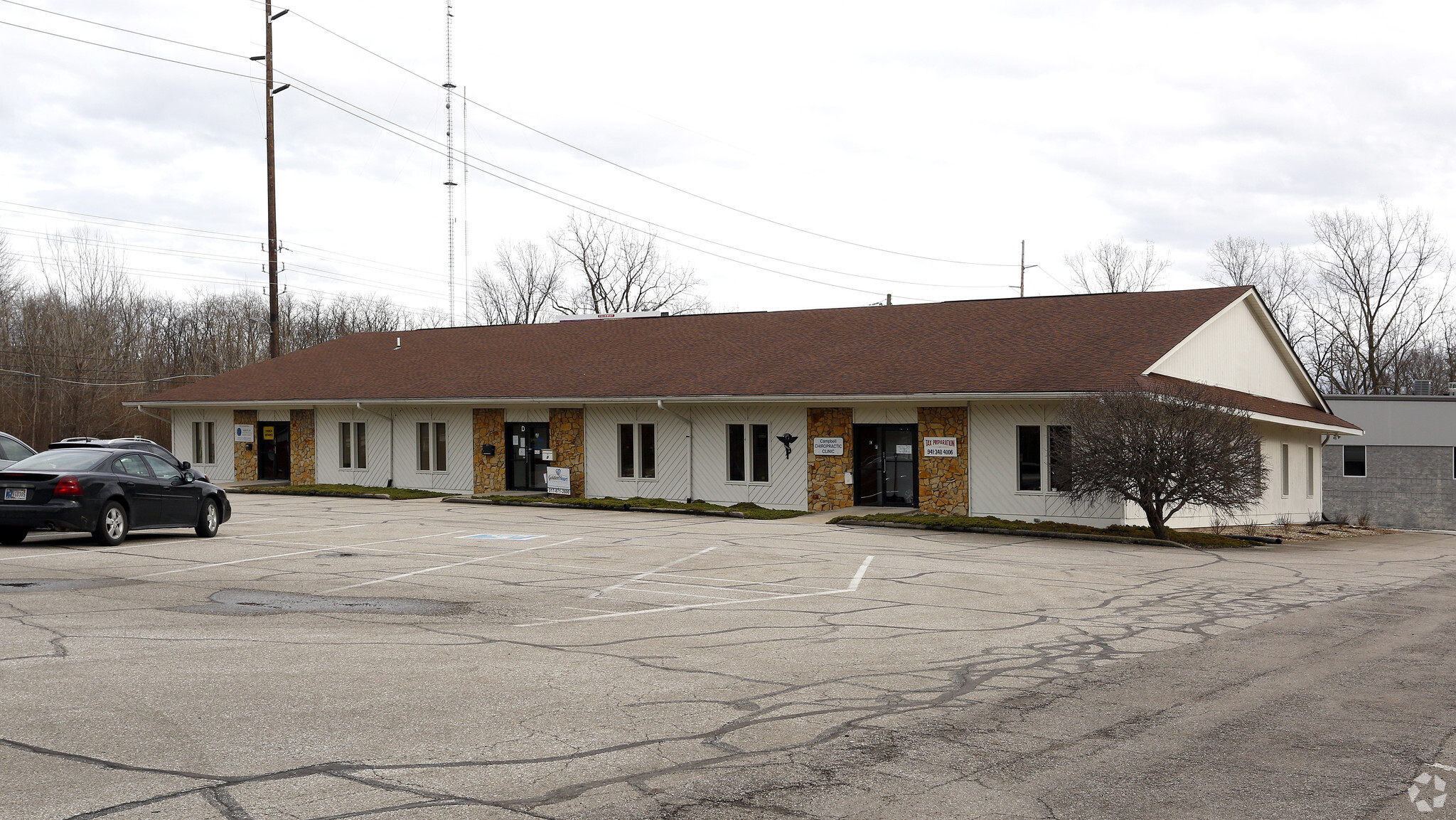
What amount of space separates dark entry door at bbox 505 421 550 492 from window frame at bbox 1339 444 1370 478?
28990 mm

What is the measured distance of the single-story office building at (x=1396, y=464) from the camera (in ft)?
127

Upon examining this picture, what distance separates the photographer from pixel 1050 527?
21.5 m

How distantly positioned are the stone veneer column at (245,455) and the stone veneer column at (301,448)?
5.35 feet

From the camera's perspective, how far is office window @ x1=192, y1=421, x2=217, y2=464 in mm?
37438

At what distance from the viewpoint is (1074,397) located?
21.5 m

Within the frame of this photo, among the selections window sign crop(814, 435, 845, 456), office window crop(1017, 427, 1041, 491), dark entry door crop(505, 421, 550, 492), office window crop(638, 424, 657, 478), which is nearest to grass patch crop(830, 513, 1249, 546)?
office window crop(1017, 427, 1041, 491)

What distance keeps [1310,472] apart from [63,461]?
32585 mm

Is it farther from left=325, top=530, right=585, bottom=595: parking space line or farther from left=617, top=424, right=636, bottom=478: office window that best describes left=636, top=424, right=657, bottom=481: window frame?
left=325, top=530, right=585, bottom=595: parking space line

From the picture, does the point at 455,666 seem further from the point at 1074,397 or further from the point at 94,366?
the point at 94,366

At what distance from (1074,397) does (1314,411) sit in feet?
49.2

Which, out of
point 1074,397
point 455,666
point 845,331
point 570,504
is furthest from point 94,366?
point 455,666

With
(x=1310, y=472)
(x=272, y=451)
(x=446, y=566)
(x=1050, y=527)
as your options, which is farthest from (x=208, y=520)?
(x=1310, y=472)

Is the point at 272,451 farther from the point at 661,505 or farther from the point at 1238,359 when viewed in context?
the point at 1238,359

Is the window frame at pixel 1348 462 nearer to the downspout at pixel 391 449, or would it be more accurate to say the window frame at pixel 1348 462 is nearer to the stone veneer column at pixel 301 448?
the downspout at pixel 391 449
